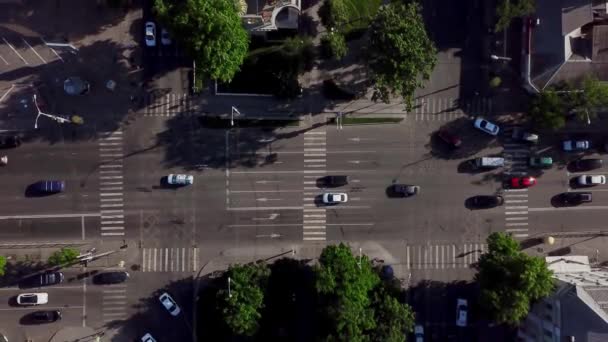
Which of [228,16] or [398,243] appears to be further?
[398,243]

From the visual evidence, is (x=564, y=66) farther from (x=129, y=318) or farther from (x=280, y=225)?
(x=129, y=318)

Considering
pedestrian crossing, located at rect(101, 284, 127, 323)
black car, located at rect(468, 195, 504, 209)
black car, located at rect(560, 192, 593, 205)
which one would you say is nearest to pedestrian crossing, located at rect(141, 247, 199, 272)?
pedestrian crossing, located at rect(101, 284, 127, 323)

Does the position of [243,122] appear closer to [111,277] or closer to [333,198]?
[333,198]

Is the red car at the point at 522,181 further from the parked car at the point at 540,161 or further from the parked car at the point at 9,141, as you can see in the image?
the parked car at the point at 9,141

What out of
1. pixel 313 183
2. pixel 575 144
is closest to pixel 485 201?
pixel 575 144

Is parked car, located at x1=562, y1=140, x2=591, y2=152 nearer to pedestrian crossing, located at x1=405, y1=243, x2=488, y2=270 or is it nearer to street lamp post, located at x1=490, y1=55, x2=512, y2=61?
street lamp post, located at x1=490, y1=55, x2=512, y2=61

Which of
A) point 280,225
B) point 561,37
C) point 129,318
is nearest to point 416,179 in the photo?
point 280,225
